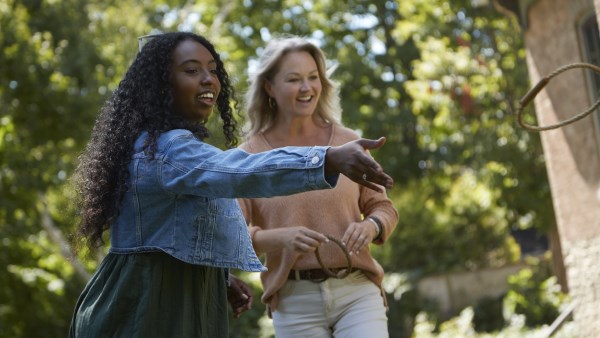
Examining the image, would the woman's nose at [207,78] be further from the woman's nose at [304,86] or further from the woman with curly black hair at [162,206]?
the woman's nose at [304,86]

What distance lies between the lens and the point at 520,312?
1397 centimetres

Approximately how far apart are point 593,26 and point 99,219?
25.1ft

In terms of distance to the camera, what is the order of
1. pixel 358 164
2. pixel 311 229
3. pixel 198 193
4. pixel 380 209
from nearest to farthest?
1. pixel 358 164
2. pixel 198 193
3. pixel 311 229
4. pixel 380 209

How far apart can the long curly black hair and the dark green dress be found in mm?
173

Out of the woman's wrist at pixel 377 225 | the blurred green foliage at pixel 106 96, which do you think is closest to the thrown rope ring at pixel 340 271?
the woman's wrist at pixel 377 225

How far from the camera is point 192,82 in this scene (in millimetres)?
3451

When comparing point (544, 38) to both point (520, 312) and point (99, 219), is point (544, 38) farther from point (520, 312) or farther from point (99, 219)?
point (99, 219)

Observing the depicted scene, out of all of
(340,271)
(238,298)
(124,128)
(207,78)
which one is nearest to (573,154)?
(340,271)

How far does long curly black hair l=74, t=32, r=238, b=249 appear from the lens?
3334 mm

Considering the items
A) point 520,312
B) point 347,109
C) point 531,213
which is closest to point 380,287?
point 520,312

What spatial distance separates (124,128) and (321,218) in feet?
4.67

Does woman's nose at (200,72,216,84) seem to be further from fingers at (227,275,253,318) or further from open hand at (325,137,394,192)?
fingers at (227,275,253,318)

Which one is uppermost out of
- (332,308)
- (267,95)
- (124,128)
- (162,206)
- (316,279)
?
(267,95)

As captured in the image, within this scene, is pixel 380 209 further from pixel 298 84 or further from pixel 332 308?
pixel 298 84
